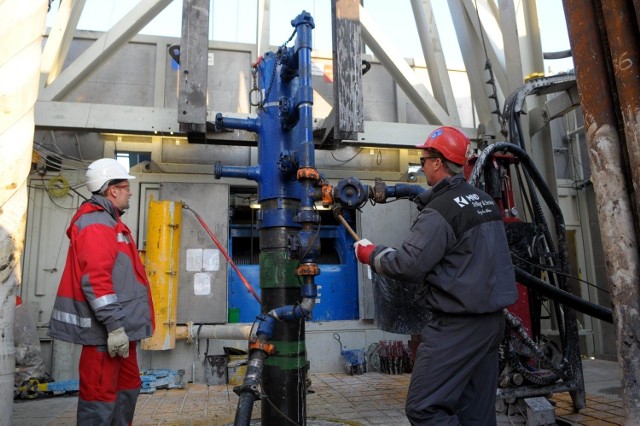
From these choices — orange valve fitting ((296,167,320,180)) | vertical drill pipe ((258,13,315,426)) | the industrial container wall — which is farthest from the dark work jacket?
the industrial container wall

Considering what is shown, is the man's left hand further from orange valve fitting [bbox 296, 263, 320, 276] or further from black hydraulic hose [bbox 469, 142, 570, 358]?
black hydraulic hose [bbox 469, 142, 570, 358]

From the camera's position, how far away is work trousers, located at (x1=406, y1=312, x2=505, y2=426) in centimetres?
207

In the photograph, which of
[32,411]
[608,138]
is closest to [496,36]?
[608,138]

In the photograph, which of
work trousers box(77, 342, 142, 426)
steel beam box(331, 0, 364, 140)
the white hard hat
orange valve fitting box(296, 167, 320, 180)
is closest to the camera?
work trousers box(77, 342, 142, 426)

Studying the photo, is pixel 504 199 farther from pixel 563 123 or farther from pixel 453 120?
pixel 563 123

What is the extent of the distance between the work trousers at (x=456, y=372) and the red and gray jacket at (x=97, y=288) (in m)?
1.54

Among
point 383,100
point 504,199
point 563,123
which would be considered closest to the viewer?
point 504,199

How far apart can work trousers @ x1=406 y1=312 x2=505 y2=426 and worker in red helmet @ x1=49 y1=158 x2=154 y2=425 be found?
150 centimetres

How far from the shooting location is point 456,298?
6.94 feet

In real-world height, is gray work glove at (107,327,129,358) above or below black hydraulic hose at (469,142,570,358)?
below

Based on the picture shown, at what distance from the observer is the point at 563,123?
8227 millimetres

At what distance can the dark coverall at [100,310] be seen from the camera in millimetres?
2400

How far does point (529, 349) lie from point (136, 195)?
197 inches

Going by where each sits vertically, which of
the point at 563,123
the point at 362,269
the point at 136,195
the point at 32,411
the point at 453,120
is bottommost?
the point at 32,411
